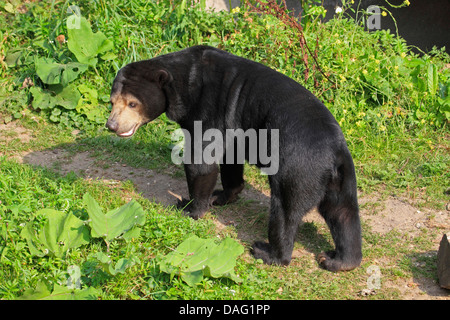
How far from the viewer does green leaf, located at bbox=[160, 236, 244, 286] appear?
3.84m

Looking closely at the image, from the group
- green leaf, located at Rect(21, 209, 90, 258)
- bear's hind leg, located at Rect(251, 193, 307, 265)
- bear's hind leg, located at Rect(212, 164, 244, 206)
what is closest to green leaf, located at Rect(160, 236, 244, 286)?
bear's hind leg, located at Rect(251, 193, 307, 265)

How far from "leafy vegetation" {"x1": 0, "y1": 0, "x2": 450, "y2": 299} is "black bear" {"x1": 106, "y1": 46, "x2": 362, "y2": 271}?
32 cm

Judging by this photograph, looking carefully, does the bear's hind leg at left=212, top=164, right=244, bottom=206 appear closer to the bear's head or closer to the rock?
the bear's head

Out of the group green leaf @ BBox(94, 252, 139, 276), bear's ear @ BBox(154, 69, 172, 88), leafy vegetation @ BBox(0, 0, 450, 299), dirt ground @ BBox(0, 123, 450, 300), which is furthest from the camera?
dirt ground @ BBox(0, 123, 450, 300)

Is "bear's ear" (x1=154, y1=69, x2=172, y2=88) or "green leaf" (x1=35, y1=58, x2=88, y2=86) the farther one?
"green leaf" (x1=35, y1=58, x2=88, y2=86)

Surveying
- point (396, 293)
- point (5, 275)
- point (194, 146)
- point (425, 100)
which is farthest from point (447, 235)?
point (5, 275)

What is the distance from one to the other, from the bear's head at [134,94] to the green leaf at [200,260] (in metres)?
1.40

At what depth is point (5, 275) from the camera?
399 cm

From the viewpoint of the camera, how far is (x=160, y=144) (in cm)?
650

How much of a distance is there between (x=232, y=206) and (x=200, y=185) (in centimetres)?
67

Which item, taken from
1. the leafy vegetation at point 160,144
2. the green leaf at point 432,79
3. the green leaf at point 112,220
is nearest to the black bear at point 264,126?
the leafy vegetation at point 160,144

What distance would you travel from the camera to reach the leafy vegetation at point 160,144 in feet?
13.1

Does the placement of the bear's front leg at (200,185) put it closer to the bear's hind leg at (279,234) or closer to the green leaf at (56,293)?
the bear's hind leg at (279,234)

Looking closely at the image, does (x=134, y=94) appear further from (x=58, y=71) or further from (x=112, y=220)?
(x=58, y=71)
